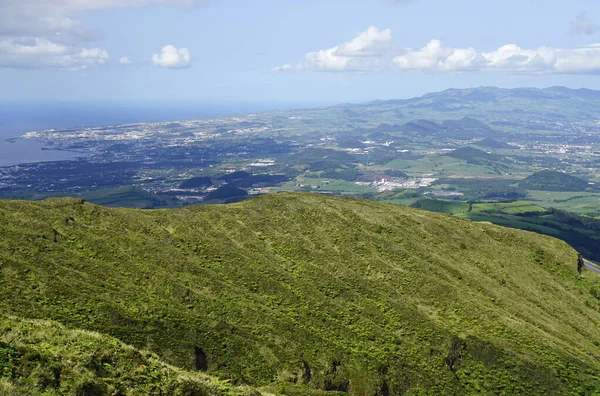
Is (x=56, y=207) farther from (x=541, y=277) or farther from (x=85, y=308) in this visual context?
(x=541, y=277)

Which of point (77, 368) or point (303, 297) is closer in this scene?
point (77, 368)

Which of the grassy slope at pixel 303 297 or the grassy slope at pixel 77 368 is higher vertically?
the grassy slope at pixel 77 368

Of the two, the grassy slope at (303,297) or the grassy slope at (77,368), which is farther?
the grassy slope at (303,297)

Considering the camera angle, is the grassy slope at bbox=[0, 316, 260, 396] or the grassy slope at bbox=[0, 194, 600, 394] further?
the grassy slope at bbox=[0, 194, 600, 394]

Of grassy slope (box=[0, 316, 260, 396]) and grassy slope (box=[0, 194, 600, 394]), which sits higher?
grassy slope (box=[0, 316, 260, 396])

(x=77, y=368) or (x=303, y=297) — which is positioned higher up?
(x=77, y=368)
